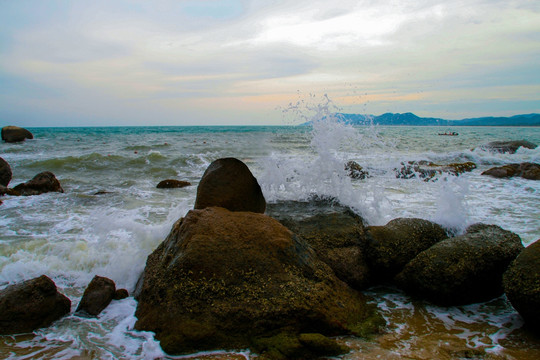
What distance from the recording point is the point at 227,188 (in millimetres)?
4648

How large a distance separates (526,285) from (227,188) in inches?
130

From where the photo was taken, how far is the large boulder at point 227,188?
4.61 meters

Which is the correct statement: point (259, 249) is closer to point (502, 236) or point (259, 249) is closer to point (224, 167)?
point (224, 167)

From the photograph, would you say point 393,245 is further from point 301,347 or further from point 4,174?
point 4,174

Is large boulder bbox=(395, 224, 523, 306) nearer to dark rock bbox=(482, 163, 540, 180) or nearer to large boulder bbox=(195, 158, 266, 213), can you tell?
large boulder bbox=(195, 158, 266, 213)

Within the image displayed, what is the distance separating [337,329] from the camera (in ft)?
10.5

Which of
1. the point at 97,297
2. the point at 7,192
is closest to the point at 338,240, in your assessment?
the point at 97,297

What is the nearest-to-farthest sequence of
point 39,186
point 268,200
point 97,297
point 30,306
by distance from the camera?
point 30,306
point 97,297
point 268,200
point 39,186

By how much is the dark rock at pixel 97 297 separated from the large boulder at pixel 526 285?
4.01 m

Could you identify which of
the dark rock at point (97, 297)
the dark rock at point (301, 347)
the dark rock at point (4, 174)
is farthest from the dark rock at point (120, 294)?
the dark rock at point (4, 174)

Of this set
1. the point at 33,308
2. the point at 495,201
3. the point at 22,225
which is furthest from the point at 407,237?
the point at 22,225

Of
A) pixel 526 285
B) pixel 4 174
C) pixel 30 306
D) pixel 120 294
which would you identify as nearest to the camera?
pixel 526 285

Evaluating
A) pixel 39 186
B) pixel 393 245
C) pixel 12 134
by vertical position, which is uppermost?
pixel 12 134

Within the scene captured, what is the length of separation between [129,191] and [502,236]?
8.87 m
